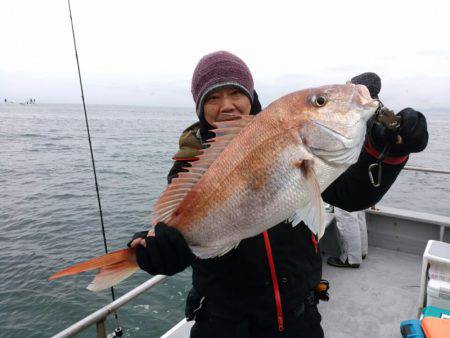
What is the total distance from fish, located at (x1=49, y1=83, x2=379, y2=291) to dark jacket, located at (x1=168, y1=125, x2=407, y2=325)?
373 mm

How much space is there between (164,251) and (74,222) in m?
12.9

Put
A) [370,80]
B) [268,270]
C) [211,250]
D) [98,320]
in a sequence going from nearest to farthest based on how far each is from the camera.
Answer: [211,250]
[268,270]
[98,320]
[370,80]

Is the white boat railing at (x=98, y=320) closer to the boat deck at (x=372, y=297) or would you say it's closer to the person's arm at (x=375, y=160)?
the boat deck at (x=372, y=297)

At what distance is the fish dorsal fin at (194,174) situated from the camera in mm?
1944

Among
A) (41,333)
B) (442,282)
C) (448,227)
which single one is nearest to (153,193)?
(41,333)

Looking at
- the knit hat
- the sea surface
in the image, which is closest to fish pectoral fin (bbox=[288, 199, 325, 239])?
the knit hat

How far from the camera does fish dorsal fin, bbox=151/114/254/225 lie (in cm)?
194

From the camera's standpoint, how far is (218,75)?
245 centimetres

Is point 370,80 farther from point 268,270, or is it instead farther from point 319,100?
point 268,270

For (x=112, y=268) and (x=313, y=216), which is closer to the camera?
(x=313, y=216)

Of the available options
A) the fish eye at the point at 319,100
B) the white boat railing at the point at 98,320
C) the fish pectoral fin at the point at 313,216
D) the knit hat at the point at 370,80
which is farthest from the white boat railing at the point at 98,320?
the knit hat at the point at 370,80

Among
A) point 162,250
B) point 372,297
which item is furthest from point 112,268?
point 372,297

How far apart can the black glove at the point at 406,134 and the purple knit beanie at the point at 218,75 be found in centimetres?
91

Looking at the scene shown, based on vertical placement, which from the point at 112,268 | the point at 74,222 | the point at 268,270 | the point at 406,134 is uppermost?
the point at 406,134
